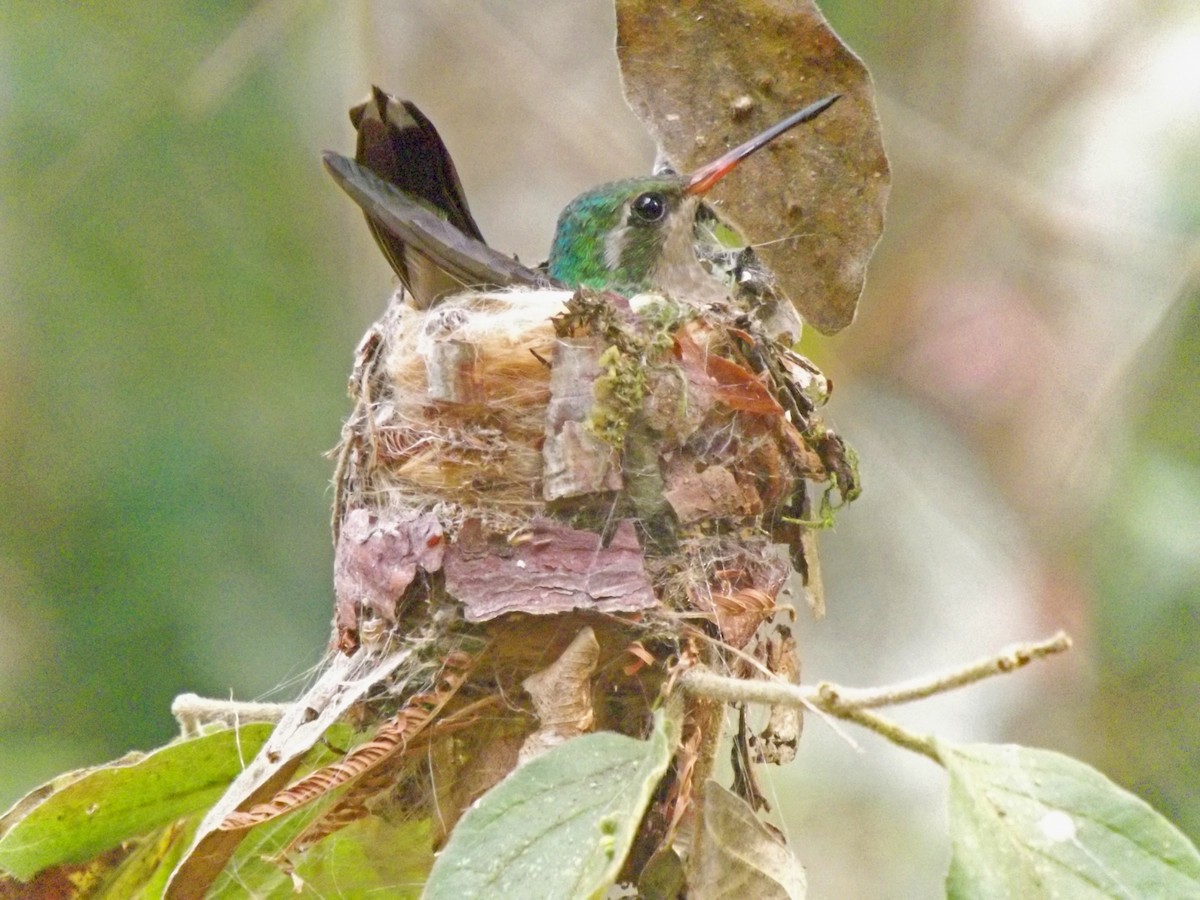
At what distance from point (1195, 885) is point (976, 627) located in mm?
2728

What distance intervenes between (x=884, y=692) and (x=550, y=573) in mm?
741

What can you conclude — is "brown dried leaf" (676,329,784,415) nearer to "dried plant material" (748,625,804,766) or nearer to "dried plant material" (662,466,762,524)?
"dried plant material" (662,466,762,524)

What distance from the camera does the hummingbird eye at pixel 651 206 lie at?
2668mm

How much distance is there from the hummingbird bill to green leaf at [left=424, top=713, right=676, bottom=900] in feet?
3.63

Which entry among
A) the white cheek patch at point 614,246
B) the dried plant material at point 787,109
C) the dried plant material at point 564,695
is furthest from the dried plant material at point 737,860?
the white cheek patch at point 614,246

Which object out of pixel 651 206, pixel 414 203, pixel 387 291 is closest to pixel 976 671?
pixel 414 203

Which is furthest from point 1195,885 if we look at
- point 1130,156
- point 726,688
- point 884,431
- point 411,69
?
point 411,69

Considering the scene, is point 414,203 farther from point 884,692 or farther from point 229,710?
point 884,692

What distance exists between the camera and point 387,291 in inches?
152

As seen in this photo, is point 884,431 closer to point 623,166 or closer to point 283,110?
point 623,166

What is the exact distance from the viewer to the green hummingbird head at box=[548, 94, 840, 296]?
268cm

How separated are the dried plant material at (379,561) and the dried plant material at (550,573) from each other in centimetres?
5

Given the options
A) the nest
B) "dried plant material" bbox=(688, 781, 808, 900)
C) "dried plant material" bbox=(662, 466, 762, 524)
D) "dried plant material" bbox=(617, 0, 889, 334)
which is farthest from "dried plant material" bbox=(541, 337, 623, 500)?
"dried plant material" bbox=(688, 781, 808, 900)

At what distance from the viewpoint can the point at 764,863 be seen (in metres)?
1.54
